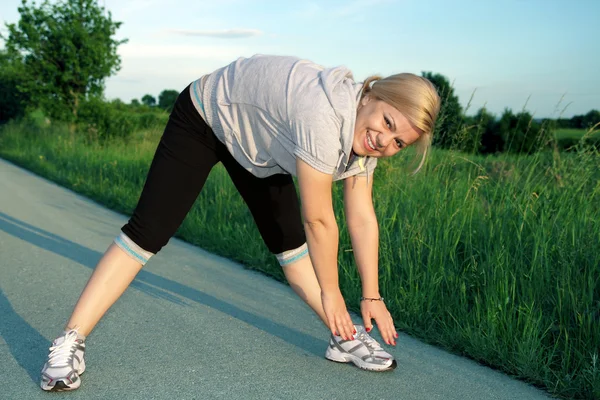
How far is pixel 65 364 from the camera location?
2.68 meters

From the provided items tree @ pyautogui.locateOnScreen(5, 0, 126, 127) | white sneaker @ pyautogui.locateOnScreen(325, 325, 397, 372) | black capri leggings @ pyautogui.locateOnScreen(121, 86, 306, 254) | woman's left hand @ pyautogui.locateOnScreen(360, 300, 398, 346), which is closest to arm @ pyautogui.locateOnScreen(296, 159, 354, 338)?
woman's left hand @ pyautogui.locateOnScreen(360, 300, 398, 346)

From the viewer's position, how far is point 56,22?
60.6ft

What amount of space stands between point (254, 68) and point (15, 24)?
18741 millimetres

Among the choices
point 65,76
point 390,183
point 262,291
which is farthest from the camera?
point 65,76

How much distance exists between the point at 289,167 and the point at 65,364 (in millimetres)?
1249

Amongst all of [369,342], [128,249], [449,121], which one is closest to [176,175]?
[128,249]

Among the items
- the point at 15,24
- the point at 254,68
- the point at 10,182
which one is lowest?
the point at 10,182

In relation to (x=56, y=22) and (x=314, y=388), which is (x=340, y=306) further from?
(x=56, y=22)

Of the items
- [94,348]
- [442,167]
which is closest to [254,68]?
[94,348]

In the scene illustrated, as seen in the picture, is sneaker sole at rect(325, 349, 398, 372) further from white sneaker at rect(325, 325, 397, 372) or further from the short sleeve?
the short sleeve

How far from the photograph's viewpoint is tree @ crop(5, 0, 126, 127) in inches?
719

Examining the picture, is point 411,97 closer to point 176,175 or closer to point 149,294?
point 176,175

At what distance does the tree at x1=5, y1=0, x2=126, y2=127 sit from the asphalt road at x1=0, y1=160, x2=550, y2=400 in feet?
47.0

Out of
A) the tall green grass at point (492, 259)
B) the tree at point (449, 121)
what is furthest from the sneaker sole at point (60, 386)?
the tree at point (449, 121)
